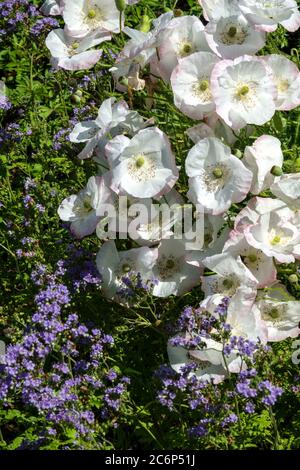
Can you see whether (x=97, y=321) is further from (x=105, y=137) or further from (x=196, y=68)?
(x=196, y=68)

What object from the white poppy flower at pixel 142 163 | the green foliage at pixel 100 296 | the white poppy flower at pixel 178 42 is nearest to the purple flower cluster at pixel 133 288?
the green foliage at pixel 100 296

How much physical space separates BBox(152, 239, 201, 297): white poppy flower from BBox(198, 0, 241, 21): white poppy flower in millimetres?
748

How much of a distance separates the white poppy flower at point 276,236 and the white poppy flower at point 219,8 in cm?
69

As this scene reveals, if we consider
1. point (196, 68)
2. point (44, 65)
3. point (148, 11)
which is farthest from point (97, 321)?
point (44, 65)

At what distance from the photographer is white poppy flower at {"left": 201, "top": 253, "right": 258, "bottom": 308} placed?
2.78 meters

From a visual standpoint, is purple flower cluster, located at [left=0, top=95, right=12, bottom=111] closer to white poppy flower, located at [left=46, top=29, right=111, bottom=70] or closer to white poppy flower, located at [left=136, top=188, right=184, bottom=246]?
white poppy flower, located at [left=46, top=29, right=111, bottom=70]

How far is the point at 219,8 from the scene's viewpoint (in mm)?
3105

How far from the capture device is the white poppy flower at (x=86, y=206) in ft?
9.87

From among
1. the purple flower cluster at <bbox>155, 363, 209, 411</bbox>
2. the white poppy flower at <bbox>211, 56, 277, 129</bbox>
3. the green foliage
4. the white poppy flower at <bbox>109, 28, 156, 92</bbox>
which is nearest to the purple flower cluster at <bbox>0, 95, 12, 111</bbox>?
the green foliage

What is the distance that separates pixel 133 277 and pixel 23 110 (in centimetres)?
144

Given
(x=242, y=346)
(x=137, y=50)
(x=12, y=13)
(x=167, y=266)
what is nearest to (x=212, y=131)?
(x=137, y=50)

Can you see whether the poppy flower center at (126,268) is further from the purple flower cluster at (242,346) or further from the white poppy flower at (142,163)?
the purple flower cluster at (242,346)

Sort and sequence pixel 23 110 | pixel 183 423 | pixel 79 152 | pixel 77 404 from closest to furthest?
pixel 77 404 → pixel 183 423 → pixel 79 152 → pixel 23 110

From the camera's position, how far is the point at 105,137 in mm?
3113
